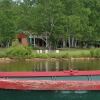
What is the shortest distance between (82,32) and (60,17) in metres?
5.45

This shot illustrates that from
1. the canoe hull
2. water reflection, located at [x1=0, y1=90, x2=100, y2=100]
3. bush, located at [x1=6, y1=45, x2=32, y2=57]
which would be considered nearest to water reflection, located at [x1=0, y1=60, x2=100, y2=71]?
bush, located at [x1=6, y1=45, x2=32, y2=57]

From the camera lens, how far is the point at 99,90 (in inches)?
498

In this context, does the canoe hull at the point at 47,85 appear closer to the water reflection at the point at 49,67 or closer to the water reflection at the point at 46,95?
the water reflection at the point at 46,95

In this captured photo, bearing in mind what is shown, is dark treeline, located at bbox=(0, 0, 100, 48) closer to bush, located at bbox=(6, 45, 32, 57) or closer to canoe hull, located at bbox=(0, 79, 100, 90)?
bush, located at bbox=(6, 45, 32, 57)

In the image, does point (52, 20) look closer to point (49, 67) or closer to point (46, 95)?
point (49, 67)

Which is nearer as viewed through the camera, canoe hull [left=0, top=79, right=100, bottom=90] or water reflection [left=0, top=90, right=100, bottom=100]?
canoe hull [left=0, top=79, right=100, bottom=90]

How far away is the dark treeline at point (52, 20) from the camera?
64938mm

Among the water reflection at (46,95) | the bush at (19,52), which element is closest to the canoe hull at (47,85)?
the water reflection at (46,95)

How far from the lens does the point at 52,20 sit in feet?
215

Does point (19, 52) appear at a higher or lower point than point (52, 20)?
lower

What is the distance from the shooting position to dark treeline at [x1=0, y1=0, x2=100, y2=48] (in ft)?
213

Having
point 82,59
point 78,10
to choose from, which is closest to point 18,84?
point 82,59

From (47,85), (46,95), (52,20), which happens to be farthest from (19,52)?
(47,85)

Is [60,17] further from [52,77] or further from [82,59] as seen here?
[52,77]
